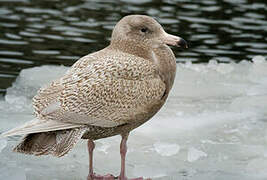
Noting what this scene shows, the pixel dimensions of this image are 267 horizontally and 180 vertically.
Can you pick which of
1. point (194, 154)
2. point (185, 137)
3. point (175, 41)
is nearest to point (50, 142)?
point (175, 41)

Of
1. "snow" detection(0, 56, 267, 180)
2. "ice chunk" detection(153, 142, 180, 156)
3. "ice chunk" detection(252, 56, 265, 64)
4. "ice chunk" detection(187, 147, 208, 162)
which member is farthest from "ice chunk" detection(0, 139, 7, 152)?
"ice chunk" detection(252, 56, 265, 64)

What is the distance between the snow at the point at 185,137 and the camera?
229 inches

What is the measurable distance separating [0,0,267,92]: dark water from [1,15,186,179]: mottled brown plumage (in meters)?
3.37

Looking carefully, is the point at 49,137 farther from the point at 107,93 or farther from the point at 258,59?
the point at 258,59

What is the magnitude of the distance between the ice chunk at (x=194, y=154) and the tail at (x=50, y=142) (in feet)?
4.02

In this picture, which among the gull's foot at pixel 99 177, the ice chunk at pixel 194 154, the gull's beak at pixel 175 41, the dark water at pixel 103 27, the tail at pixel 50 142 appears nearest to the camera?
the tail at pixel 50 142

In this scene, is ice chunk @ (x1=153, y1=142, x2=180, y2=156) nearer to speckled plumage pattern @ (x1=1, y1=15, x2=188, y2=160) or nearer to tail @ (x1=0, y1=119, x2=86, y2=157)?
speckled plumage pattern @ (x1=1, y1=15, x2=188, y2=160)

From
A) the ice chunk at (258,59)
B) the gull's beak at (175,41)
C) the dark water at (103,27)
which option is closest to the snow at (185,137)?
the ice chunk at (258,59)

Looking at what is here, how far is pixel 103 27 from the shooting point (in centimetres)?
1134

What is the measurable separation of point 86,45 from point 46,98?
5282 millimetres

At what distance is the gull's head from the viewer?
572 centimetres

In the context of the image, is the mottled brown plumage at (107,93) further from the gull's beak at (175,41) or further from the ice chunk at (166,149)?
the ice chunk at (166,149)

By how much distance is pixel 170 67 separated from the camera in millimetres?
5695

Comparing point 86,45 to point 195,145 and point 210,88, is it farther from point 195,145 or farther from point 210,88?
point 195,145
